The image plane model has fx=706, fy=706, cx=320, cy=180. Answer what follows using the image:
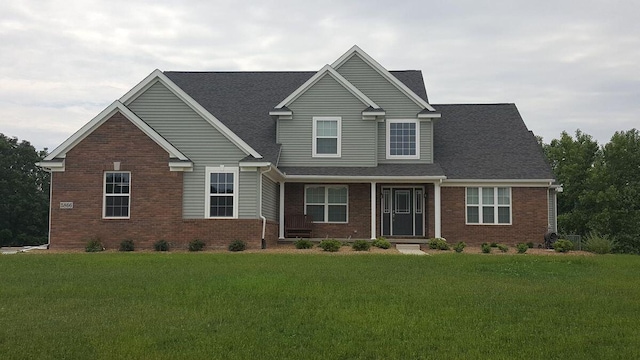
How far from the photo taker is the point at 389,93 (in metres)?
29.2

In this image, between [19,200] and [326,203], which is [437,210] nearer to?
[326,203]

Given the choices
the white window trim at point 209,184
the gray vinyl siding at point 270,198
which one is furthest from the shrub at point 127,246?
the gray vinyl siding at point 270,198

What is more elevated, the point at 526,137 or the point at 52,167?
the point at 526,137

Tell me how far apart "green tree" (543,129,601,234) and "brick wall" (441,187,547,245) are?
22.0 m

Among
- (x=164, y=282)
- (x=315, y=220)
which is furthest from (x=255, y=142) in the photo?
(x=164, y=282)

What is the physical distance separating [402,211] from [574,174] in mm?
26087

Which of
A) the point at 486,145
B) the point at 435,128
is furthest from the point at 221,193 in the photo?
the point at 486,145

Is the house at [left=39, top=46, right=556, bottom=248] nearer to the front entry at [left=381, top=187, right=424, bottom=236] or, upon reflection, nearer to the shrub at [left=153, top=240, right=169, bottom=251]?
the front entry at [left=381, top=187, right=424, bottom=236]

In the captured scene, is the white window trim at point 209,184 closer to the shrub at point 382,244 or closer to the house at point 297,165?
the house at point 297,165

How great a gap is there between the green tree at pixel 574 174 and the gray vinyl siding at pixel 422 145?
23.7m

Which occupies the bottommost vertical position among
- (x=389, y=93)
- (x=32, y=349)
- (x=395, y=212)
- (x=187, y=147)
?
(x=32, y=349)

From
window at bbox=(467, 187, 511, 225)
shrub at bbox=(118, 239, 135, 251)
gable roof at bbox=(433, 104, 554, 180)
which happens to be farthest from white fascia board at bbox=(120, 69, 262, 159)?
window at bbox=(467, 187, 511, 225)

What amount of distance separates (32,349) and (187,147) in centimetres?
1724

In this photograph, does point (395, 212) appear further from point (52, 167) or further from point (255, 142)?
point (52, 167)
